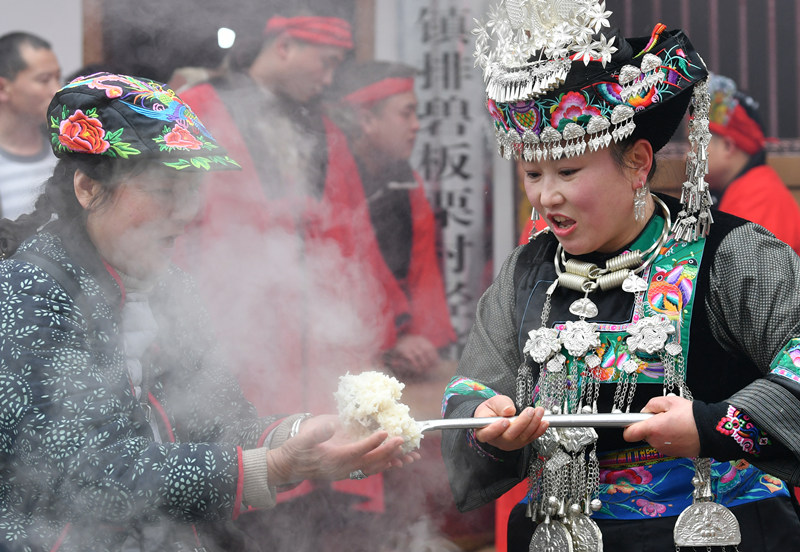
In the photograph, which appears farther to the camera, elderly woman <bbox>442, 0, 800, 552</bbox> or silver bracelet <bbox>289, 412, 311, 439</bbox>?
silver bracelet <bbox>289, 412, 311, 439</bbox>

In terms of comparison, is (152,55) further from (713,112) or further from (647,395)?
(713,112)

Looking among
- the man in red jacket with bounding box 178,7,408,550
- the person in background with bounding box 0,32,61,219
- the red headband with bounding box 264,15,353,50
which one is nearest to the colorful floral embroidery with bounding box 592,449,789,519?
the man in red jacket with bounding box 178,7,408,550

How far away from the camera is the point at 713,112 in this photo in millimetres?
4105

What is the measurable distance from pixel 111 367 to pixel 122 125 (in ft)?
1.72

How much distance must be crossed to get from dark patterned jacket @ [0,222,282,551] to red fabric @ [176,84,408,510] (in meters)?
1.14

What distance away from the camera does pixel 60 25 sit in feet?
10.8

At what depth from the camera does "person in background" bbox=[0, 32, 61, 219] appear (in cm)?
328

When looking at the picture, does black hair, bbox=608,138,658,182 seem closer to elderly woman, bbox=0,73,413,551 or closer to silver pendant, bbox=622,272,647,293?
silver pendant, bbox=622,272,647,293

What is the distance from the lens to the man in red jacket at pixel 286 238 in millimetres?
3170

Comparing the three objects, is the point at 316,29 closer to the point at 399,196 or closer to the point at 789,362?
the point at 399,196

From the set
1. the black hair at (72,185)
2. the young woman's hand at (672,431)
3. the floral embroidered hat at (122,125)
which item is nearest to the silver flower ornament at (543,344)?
the young woman's hand at (672,431)

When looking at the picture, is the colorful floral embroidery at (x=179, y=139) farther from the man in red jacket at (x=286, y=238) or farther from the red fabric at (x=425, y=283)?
the red fabric at (x=425, y=283)

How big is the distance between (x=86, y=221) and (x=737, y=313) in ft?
4.80

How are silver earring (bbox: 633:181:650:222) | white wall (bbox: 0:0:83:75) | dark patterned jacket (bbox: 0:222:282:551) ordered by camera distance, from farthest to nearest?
white wall (bbox: 0:0:83:75) < silver earring (bbox: 633:181:650:222) < dark patterned jacket (bbox: 0:222:282:551)
